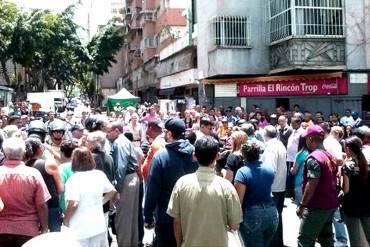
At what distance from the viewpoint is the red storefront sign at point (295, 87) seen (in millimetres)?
19672

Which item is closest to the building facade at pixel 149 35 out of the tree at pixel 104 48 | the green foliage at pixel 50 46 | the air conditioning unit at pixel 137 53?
the air conditioning unit at pixel 137 53

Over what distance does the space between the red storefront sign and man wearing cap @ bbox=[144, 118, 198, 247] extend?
1541 centimetres

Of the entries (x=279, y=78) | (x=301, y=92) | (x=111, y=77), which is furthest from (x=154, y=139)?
(x=111, y=77)

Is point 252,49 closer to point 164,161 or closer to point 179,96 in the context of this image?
point 179,96

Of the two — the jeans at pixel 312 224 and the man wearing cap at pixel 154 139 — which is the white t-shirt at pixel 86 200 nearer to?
the man wearing cap at pixel 154 139

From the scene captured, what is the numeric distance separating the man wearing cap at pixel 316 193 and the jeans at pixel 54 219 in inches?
106

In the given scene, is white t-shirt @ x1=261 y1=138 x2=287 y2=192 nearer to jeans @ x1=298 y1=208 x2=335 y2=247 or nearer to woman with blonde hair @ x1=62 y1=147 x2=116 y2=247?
jeans @ x1=298 y1=208 x2=335 y2=247

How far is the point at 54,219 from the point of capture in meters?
5.90

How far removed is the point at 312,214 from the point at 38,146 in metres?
3.14

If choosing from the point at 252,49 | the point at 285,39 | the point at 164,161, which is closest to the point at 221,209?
the point at 164,161

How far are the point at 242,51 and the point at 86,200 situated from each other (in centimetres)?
1885

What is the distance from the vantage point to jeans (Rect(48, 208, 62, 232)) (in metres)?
5.87

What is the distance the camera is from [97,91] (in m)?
73.1

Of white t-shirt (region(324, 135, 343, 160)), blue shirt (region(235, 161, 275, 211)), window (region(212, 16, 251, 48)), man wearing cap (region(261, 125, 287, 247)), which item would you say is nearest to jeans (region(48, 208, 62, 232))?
blue shirt (region(235, 161, 275, 211))
